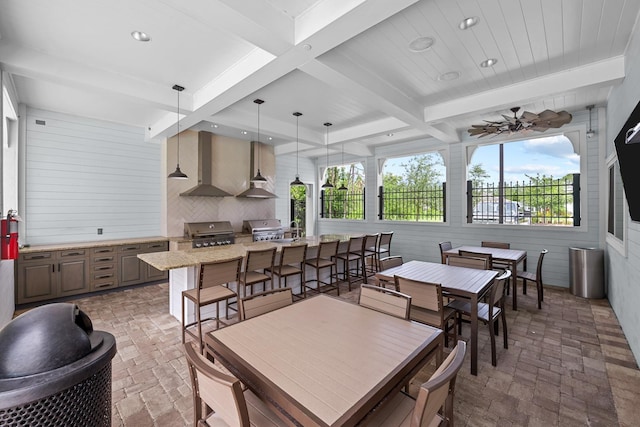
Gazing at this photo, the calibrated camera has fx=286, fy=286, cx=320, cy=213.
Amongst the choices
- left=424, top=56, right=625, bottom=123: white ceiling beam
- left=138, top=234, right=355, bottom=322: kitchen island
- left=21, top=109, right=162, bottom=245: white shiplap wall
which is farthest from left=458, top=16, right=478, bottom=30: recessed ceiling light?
left=21, top=109, right=162, bottom=245: white shiplap wall

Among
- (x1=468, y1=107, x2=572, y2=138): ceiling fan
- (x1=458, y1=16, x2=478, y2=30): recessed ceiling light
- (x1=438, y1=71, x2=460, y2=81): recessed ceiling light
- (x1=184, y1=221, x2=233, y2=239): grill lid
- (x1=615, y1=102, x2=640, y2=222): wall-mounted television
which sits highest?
(x1=438, y1=71, x2=460, y2=81): recessed ceiling light

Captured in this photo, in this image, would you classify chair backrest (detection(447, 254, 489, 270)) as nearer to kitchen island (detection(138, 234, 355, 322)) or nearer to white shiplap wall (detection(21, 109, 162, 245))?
kitchen island (detection(138, 234, 355, 322))

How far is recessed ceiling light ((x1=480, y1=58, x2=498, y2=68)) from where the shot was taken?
3.16 metres

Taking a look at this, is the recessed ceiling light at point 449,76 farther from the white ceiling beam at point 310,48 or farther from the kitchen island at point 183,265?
the kitchen island at point 183,265

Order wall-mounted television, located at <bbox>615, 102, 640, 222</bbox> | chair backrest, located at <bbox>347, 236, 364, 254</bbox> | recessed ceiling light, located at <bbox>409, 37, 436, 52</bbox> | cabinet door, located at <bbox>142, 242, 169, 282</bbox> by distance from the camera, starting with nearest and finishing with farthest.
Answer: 1. wall-mounted television, located at <bbox>615, 102, 640, 222</bbox>
2. recessed ceiling light, located at <bbox>409, 37, 436, 52</bbox>
3. chair backrest, located at <bbox>347, 236, 364, 254</bbox>
4. cabinet door, located at <bbox>142, 242, 169, 282</bbox>

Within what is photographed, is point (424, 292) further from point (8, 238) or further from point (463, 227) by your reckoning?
point (463, 227)

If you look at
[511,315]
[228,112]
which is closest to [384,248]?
[511,315]

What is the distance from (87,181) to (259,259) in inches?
156

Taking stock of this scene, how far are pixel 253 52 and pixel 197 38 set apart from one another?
1.74 ft

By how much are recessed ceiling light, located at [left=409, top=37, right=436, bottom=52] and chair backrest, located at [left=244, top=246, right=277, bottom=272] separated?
266 centimetres

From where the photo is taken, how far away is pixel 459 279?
287 cm

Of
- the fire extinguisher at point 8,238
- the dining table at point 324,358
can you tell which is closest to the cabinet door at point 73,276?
the fire extinguisher at point 8,238

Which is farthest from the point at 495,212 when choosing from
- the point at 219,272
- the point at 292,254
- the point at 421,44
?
the point at 219,272

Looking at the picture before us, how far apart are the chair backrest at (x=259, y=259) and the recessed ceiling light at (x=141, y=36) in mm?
2332
